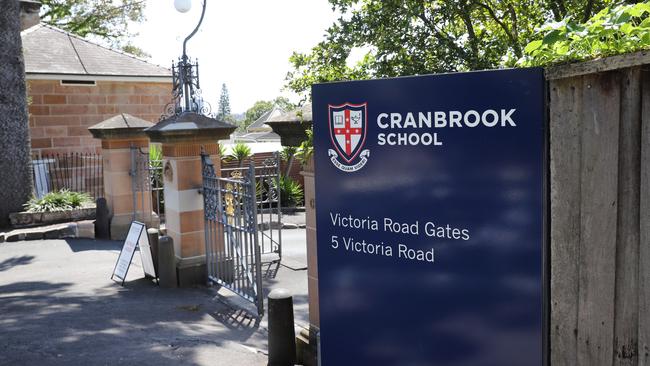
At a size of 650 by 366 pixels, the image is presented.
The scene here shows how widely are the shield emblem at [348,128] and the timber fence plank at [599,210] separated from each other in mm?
1043

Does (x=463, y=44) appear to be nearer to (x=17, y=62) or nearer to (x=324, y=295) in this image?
(x=324, y=295)

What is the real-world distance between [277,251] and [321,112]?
25.1 feet

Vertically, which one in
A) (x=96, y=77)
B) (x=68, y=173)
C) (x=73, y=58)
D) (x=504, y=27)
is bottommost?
(x=68, y=173)

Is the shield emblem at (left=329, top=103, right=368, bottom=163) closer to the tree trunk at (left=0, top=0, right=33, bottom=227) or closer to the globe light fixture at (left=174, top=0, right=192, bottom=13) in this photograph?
the globe light fixture at (left=174, top=0, right=192, bottom=13)

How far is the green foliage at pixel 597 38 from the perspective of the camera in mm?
2480

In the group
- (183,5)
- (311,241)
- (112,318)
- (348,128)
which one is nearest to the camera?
(348,128)

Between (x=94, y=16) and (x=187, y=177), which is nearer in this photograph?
(x=187, y=177)

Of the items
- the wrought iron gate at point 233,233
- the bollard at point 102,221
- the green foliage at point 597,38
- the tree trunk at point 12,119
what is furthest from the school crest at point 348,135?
the tree trunk at point 12,119

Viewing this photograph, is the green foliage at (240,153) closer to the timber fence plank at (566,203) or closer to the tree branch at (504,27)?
the tree branch at (504,27)

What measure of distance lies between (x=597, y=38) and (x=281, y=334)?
146 inches

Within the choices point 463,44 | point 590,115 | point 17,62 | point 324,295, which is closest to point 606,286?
point 590,115

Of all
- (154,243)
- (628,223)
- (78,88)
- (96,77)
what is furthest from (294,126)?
(78,88)

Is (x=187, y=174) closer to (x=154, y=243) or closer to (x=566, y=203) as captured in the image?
(x=154, y=243)

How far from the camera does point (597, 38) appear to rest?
8.47ft
